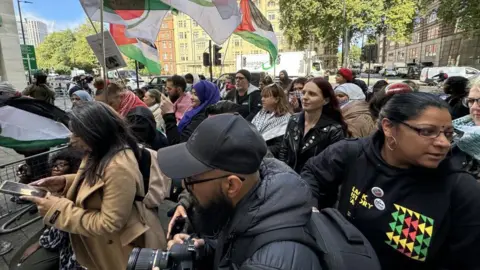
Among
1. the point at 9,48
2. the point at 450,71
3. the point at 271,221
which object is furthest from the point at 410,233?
the point at 450,71

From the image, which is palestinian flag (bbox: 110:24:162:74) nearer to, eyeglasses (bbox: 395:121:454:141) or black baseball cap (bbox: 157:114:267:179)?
black baseball cap (bbox: 157:114:267:179)

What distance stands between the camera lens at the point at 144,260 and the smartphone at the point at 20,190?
1.11 meters

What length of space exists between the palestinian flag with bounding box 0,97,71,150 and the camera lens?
2.58 meters

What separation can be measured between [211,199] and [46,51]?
82638mm

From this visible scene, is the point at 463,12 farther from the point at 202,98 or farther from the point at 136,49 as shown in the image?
the point at 202,98

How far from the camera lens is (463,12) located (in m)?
24.0

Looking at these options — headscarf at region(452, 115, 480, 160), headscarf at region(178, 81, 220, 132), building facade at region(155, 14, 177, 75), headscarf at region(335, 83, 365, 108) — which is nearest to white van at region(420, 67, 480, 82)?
headscarf at region(335, 83, 365, 108)

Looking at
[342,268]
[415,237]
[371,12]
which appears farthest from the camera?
[371,12]

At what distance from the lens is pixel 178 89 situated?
5.08 meters

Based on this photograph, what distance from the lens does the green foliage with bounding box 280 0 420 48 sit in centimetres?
2797

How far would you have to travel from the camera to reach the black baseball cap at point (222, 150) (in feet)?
3.45

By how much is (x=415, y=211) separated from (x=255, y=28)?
21.8 feet

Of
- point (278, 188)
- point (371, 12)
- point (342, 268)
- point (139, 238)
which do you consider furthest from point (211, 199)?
point (371, 12)

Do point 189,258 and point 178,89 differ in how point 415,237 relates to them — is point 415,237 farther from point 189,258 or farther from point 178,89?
point 178,89
